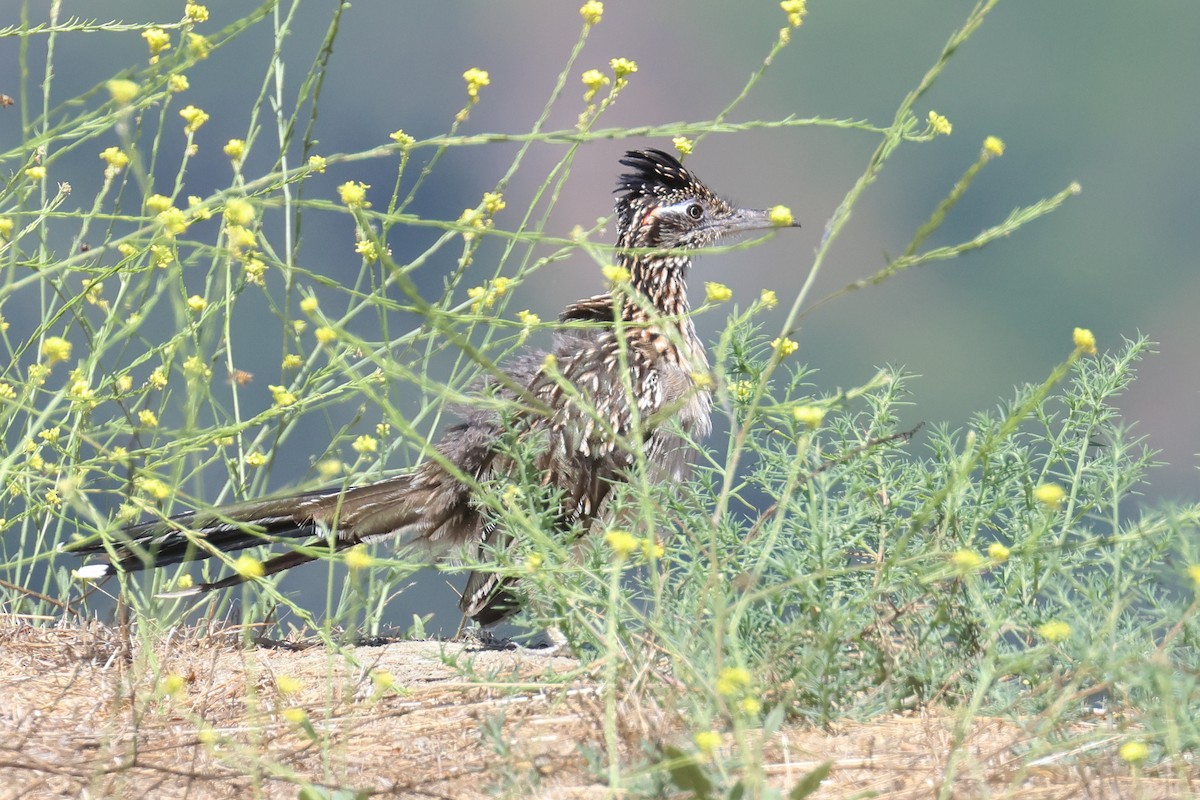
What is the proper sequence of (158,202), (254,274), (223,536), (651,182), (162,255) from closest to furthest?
(158,202), (162,255), (254,274), (223,536), (651,182)

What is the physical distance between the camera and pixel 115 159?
402cm

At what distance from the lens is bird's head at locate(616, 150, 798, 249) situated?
5.86 metres

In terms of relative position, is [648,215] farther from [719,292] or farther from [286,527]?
[719,292]

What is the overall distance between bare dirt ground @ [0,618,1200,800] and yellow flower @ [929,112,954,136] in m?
1.25

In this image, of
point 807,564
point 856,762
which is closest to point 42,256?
point 807,564

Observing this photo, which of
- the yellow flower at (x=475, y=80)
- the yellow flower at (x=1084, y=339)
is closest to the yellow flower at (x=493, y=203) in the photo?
the yellow flower at (x=475, y=80)

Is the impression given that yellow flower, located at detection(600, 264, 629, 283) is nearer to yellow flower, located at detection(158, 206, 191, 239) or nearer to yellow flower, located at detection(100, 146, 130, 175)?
yellow flower, located at detection(158, 206, 191, 239)

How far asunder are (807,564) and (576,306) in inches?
105

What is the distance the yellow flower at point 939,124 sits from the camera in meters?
2.79

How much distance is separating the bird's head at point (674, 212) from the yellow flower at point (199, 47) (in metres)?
3.25

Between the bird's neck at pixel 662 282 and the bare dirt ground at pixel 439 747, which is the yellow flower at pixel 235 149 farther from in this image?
the bird's neck at pixel 662 282

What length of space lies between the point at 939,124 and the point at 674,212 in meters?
3.11

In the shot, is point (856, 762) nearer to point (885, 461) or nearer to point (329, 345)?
point (885, 461)

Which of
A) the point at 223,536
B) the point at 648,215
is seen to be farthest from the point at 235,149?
the point at 648,215
